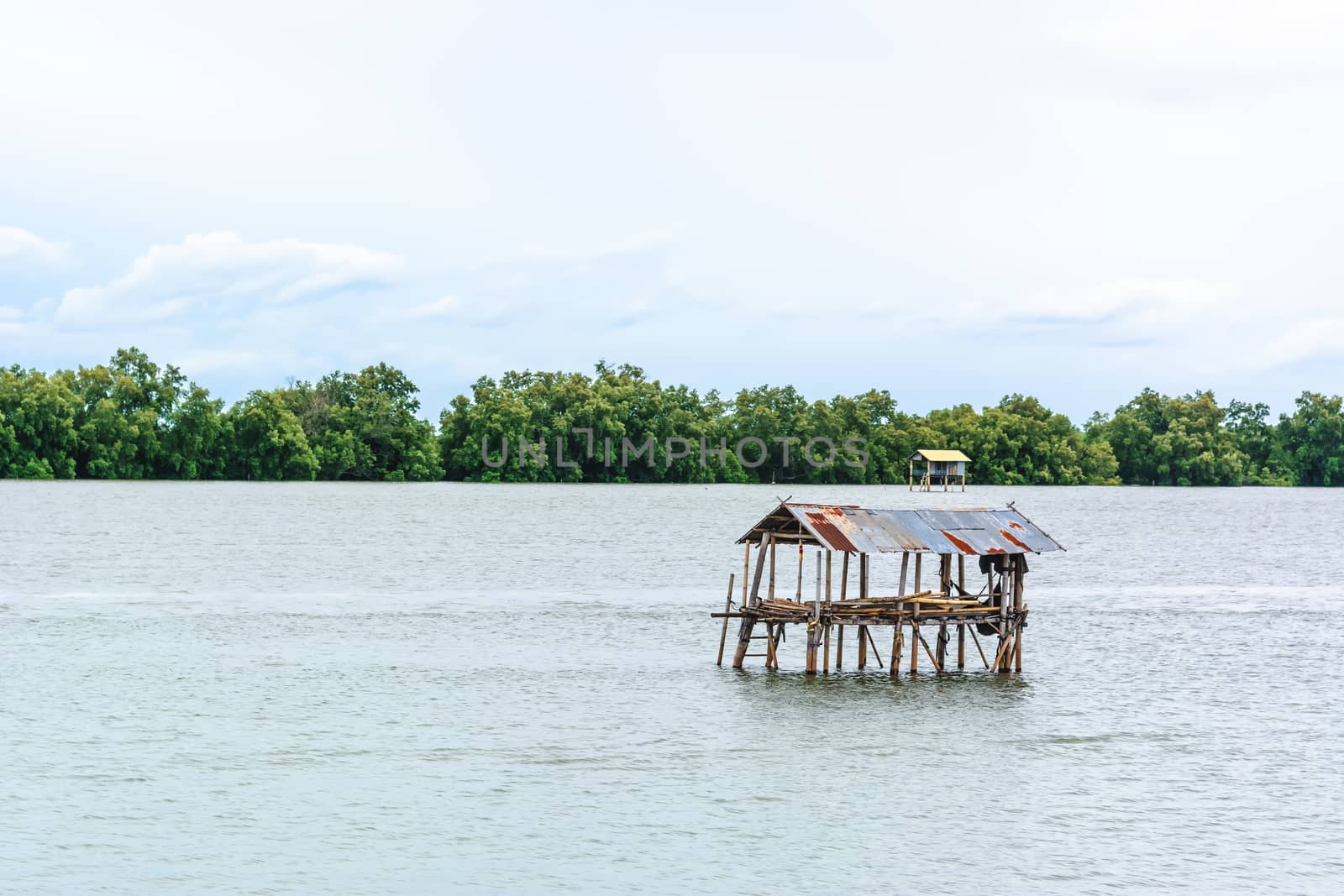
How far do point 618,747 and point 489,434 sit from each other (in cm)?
15158

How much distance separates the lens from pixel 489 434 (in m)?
178

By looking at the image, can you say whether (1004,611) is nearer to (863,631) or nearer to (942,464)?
(863,631)

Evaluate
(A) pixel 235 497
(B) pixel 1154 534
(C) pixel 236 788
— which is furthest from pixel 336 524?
(C) pixel 236 788

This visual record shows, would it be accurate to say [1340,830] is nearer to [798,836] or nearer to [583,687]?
[798,836]

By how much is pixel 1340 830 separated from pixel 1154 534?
84343 millimetres

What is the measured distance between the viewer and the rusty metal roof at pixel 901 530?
3428 centimetres

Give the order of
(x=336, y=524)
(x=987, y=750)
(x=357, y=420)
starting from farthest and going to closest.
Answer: (x=357, y=420) → (x=336, y=524) → (x=987, y=750)

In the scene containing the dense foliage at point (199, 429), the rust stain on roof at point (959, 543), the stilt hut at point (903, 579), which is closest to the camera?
the stilt hut at point (903, 579)

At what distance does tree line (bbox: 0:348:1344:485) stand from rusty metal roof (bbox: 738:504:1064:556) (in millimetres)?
131568

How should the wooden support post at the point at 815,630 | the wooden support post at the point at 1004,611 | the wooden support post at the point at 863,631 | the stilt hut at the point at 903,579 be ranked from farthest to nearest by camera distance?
the wooden support post at the point at 1004,611 → the wooden support post at the point at 863,631 → the stilt hut at the point at 903,579 → the wooden support post at the point at 815,630

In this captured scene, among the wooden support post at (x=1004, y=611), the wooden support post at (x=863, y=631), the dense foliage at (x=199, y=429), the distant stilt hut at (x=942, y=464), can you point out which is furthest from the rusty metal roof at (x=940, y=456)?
the wooden support post at (x=863, y=631)

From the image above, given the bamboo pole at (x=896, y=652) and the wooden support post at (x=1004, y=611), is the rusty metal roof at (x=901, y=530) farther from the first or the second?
the bamboo pole at (x=896, y=652)

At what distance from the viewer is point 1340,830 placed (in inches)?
896

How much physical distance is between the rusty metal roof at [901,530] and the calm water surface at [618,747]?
3.37 m
